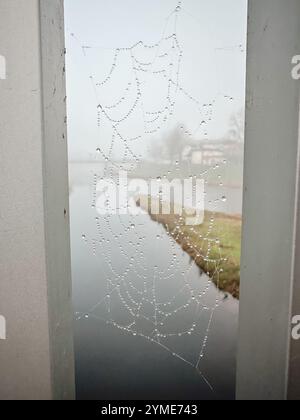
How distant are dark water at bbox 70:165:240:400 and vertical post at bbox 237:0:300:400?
17 cm

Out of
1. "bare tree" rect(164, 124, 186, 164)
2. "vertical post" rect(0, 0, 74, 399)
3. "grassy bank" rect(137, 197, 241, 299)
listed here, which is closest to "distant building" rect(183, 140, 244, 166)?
"bare tree" rect(164, 124, 186, 164)

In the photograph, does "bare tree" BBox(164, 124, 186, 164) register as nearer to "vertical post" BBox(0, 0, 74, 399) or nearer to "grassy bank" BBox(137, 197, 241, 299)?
"grassy bank" BBox(137, 197, 241, 299)

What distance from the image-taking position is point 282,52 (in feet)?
2.21

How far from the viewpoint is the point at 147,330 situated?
3.33 feet

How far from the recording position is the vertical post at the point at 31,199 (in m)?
0.62

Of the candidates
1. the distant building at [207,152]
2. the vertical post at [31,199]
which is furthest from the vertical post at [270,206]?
the vertical post at [31,199]

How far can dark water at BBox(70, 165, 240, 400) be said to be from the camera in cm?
95

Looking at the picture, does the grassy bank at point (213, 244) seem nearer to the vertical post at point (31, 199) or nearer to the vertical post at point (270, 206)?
the vertical post at point (270, 206)

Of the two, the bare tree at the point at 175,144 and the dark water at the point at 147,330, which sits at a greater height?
the bare tree at the point at 175,144

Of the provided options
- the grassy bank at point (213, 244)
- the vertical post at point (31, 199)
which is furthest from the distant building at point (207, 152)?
the vertical post at point (31, 199)

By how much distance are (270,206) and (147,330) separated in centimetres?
61

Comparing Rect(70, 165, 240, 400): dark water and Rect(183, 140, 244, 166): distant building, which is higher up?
Rect(183, 140, 244, 166): distant building

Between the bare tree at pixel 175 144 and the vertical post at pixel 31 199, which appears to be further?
the bare tree at pixel 175 144

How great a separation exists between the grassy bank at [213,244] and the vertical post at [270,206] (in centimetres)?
14
